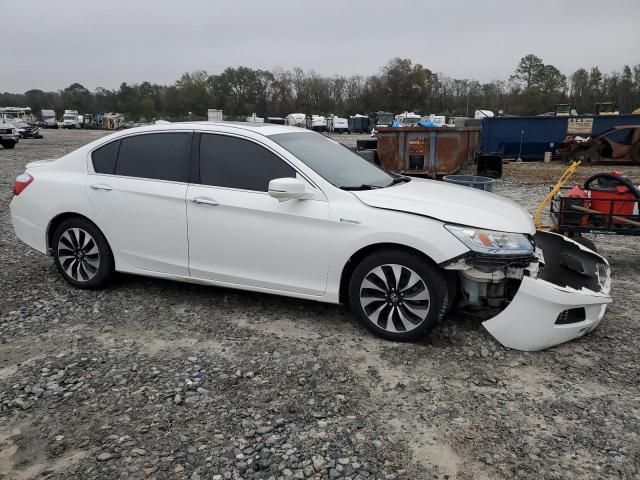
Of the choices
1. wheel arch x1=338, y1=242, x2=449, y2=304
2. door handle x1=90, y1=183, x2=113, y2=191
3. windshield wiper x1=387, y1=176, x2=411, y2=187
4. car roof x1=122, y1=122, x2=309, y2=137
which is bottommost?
wheel arch x1=338, y1=242, x2=449, y2=304

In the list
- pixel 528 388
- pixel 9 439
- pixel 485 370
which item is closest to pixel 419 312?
pixel 485 370

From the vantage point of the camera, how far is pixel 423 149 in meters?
→ 13.3

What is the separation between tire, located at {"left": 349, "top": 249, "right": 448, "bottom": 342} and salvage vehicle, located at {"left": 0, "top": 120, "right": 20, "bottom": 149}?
92.8ft

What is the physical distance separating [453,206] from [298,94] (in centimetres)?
9243

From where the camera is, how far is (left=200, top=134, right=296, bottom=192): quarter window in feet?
13.9

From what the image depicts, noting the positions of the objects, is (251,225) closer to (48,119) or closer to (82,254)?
(82,254)

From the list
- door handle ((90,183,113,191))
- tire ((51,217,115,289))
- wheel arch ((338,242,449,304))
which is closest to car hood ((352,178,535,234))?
wheel arch ((338,242,449,304))

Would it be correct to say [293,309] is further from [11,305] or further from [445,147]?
[445,147]

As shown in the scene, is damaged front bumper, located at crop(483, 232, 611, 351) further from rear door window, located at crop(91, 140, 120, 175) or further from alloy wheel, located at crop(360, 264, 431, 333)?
rear door window, located at crop(91, 140, 120, 175)

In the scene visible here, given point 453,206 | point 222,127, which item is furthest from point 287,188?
point 453,206

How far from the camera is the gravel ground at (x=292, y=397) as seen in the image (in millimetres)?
2629

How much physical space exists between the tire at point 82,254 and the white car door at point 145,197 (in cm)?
15

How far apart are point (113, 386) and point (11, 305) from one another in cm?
211

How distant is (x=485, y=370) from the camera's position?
11.7 feet
